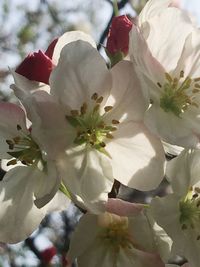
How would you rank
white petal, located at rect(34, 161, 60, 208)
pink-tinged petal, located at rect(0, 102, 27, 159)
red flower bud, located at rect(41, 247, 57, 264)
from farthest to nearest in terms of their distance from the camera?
red flower bud, located at rect(41, 247, 57, 264)
pink-tinged petal, located at rect(0, 102, 27, 159)
white petal, located at rect(34, 161, 60, 208)

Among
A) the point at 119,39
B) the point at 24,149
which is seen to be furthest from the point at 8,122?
the point at 119,39

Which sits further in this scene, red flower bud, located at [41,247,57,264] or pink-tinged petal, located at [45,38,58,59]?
red flower bud, located at [41,247,57,264]

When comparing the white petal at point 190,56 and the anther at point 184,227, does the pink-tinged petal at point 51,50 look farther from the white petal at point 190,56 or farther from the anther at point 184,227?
the anther at point 184,227

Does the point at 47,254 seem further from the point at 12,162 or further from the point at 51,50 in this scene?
the point at 51,50

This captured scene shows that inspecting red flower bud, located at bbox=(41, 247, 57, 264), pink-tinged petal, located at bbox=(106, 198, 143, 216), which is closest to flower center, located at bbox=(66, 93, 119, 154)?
pink-tinged petal, located at bbox=(106, 198, 143, 216)

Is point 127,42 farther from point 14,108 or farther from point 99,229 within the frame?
point 99,229

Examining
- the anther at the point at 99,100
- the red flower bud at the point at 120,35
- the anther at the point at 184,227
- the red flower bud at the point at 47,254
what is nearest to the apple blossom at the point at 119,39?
the red flower bud at the point at 120,35

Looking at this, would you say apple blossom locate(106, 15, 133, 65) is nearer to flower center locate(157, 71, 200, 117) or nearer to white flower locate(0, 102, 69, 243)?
flower center locate(157, 71, 200, 117)
